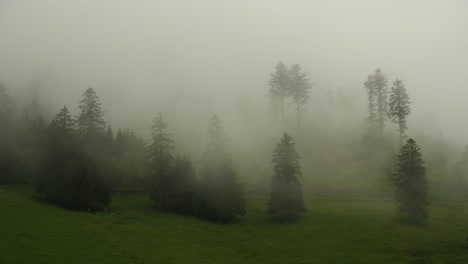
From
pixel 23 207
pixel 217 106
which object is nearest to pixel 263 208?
pixel 23 207

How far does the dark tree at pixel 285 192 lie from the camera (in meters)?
78.9

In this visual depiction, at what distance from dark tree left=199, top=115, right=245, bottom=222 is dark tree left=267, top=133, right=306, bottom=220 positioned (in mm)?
6163

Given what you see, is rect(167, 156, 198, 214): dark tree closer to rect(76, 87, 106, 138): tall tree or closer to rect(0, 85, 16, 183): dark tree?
rect(76, 87, 106, 138): tall tree

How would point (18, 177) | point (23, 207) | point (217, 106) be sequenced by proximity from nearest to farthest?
point (23, 207) → point (18, 177) → point (217, 106)

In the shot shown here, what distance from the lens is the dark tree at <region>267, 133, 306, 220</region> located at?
78.9 metres

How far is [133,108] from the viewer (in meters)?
173

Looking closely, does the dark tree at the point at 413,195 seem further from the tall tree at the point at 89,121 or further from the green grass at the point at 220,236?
the tall tree at the point at 89,121

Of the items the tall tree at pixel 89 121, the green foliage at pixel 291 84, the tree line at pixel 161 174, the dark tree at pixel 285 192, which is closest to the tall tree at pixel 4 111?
the tree line at pixel 161 174

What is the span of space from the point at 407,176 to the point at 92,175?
54.5m

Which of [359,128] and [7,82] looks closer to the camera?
[359,128]

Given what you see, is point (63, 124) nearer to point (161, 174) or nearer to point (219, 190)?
point (161, 174)

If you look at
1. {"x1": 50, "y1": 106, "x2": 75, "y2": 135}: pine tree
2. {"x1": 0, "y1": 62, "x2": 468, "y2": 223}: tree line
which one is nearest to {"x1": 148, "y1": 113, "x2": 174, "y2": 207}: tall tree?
{"x1": 0, "y1": 62, "x2": 468, "y2": 223}: tree line

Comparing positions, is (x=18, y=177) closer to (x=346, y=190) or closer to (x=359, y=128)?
(x=346, y=190)

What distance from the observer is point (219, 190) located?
259 feet
